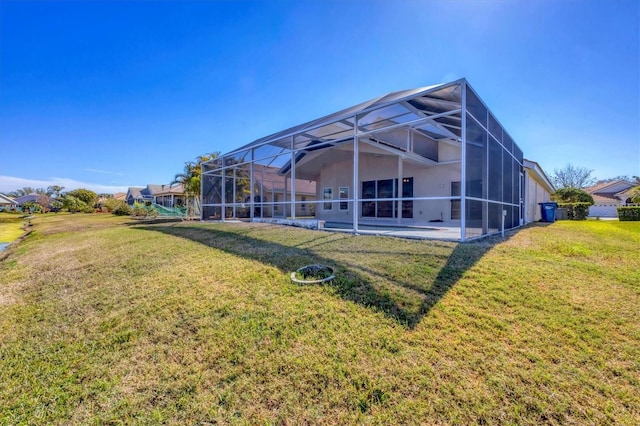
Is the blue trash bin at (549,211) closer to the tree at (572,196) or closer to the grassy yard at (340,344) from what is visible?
the grassy yard at (340,344)

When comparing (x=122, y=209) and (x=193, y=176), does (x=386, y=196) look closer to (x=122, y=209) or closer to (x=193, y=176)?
(x=193, y=176)

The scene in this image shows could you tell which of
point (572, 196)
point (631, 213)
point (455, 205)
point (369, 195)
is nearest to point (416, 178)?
point (455, 205)

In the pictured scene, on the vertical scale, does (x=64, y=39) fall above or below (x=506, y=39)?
above

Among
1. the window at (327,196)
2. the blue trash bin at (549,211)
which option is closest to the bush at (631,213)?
the blue trash bin at (549,211)

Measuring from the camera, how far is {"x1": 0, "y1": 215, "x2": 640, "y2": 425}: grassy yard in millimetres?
1938

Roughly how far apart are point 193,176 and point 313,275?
20880 mm

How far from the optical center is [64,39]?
38.5ft

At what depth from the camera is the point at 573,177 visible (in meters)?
48.6

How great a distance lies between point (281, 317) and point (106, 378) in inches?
64.8

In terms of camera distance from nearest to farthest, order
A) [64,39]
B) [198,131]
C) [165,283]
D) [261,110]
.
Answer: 1. [165,283]
2. [64,39]
3. [261,110]
4. [198,131]

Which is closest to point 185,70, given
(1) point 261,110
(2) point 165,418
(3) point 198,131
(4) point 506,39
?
(1) point 261,110

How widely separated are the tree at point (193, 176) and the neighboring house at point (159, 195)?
36.5ft

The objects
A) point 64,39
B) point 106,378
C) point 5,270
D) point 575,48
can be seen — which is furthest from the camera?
point 64,39

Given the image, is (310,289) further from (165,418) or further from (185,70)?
(185,70)
